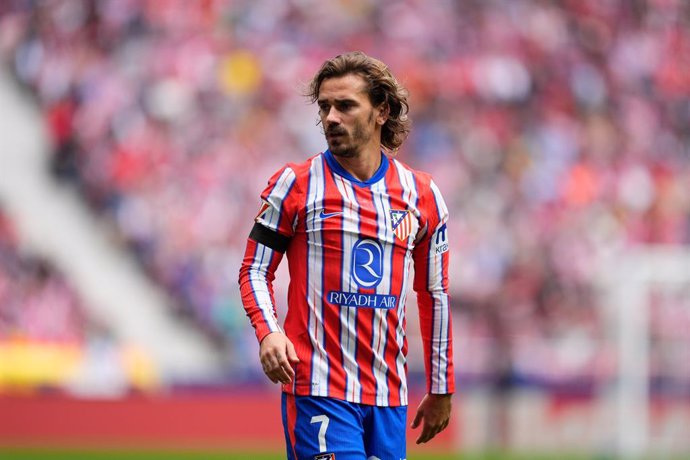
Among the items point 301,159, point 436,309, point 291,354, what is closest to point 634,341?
point 301,159

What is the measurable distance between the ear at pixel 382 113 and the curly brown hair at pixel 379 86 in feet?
0.04

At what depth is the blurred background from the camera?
545 inches

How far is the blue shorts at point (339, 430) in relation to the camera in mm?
4227

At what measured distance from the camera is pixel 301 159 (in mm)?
17391

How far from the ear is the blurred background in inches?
349

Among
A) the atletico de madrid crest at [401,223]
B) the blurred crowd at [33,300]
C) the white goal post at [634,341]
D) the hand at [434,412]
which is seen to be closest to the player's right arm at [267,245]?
the atletico de madrid crest at [401,223]

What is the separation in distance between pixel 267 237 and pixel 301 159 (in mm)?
13027

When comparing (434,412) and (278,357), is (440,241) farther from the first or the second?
(278,357)

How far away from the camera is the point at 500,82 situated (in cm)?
1897

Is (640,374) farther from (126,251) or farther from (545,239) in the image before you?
(126,251)

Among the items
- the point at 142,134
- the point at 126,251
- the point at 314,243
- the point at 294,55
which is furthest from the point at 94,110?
the point at 314,243

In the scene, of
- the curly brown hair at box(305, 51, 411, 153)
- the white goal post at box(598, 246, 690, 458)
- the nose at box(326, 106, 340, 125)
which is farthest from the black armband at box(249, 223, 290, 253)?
the white goal post at box(598, 246, 690, 458)

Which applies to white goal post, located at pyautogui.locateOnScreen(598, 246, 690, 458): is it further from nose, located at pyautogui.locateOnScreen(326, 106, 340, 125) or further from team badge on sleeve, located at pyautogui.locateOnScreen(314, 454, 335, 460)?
nose, located at pyautogui.locateOnScreen(326, 106, 340, 125)

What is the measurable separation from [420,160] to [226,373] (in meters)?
5.02
